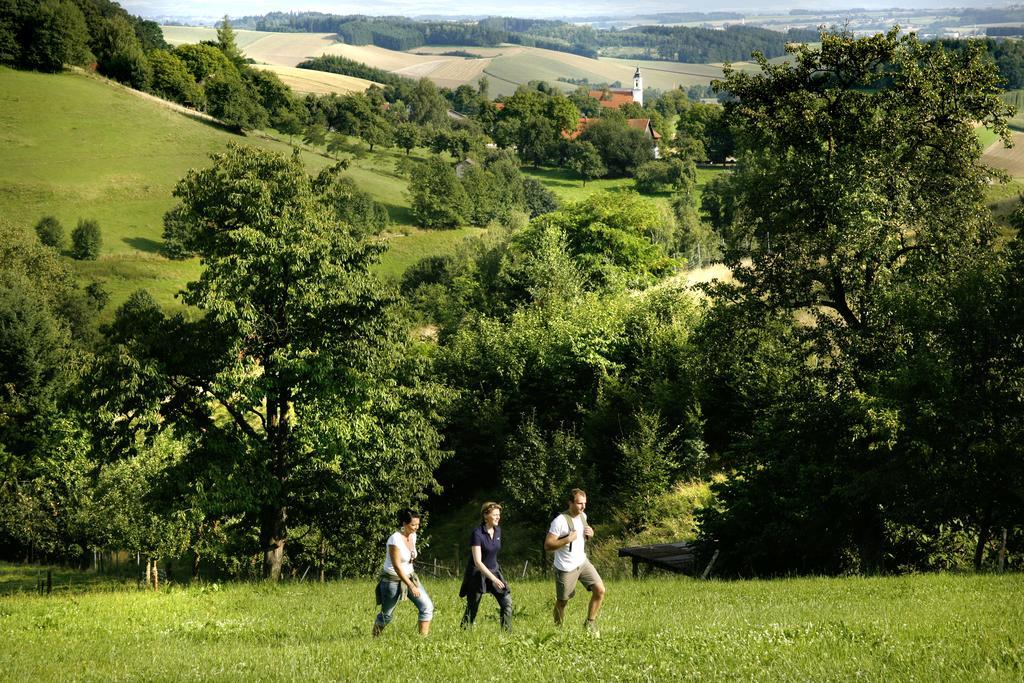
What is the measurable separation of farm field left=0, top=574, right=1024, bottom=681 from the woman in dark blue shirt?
16.5 inches

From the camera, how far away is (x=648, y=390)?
42.7 metres

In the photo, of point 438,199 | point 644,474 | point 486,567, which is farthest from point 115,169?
point 486,567

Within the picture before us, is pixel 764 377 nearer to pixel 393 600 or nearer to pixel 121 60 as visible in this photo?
pixel 393 600

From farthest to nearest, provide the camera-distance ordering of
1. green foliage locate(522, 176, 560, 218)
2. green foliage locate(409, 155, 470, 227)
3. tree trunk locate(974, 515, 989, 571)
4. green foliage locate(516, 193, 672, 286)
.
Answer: green foliage locate(522, 176, 560, 218) → green foliage locate(409, 155, 470, 227) → green foliage locate(516, 193, 672, 286) → tree trunk locate(974, 515, 989, 571)

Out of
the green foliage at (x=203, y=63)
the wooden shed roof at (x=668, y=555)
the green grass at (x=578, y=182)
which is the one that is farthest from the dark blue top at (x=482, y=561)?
the green foliage at (x=203, y=63)

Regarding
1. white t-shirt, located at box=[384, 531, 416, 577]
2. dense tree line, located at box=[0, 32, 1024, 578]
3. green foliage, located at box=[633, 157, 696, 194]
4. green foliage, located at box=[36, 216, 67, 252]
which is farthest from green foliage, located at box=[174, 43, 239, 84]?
white t-shirt, located at box=[384, 531, 416, 577]

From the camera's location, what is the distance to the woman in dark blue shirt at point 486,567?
13.2 m

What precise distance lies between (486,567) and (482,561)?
10 centimetres

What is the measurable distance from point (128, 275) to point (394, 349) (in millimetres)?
66007

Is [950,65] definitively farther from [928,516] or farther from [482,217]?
[482,217]

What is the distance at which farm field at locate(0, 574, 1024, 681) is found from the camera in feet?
36.2

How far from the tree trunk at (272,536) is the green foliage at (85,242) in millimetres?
69224

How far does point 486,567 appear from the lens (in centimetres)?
1330

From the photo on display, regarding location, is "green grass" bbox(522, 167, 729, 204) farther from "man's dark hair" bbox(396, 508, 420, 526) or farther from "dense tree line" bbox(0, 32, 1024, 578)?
"man's dark hair" bbox(396, 508, 420, 526)
